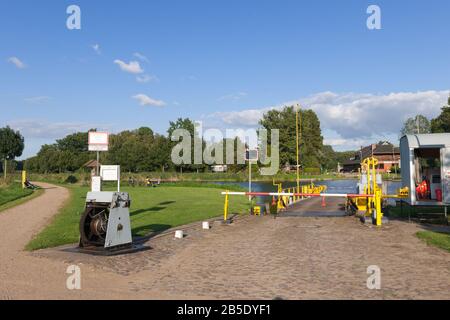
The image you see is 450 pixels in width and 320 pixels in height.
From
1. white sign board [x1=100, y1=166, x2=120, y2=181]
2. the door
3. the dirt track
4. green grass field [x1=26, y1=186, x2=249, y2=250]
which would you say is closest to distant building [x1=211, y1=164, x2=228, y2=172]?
green grass field [x1=26, y1=186, x2=249, y2=250]

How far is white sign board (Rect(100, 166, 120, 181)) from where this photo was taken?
41.6ft

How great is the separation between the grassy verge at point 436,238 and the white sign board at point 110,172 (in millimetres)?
9000

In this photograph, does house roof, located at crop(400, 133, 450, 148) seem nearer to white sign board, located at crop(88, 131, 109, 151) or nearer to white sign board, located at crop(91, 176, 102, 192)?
white sign board, located at crop(88, 131, 109, 151)

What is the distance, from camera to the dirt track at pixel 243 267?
7219mm

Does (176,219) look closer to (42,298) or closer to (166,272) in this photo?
(166,272)

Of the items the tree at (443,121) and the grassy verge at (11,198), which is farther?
the tree at (443,121)

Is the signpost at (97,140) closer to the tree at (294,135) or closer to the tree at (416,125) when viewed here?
the tree at (294,135)

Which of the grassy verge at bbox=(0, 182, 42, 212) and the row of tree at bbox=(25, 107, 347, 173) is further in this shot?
the row of tree at bbox=(25, 107, 347, 173)

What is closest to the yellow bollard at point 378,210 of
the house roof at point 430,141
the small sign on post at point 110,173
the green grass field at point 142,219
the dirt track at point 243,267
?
the dirt track at point 243,267

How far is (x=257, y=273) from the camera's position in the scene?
8.70m

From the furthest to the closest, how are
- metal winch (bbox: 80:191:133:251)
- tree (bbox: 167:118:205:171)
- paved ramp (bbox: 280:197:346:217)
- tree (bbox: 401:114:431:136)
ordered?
tree (bbox: 401:114:431:136), tree (bbox: 167:118:205:171), paved ramp (bbox: 280:197:346:217), metal winch (bbox: 80:191:133:251)

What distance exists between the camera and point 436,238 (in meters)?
12.8

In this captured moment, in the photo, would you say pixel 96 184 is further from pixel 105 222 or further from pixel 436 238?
pixel 436 238

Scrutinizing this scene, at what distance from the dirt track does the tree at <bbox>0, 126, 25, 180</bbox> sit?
180 feet
